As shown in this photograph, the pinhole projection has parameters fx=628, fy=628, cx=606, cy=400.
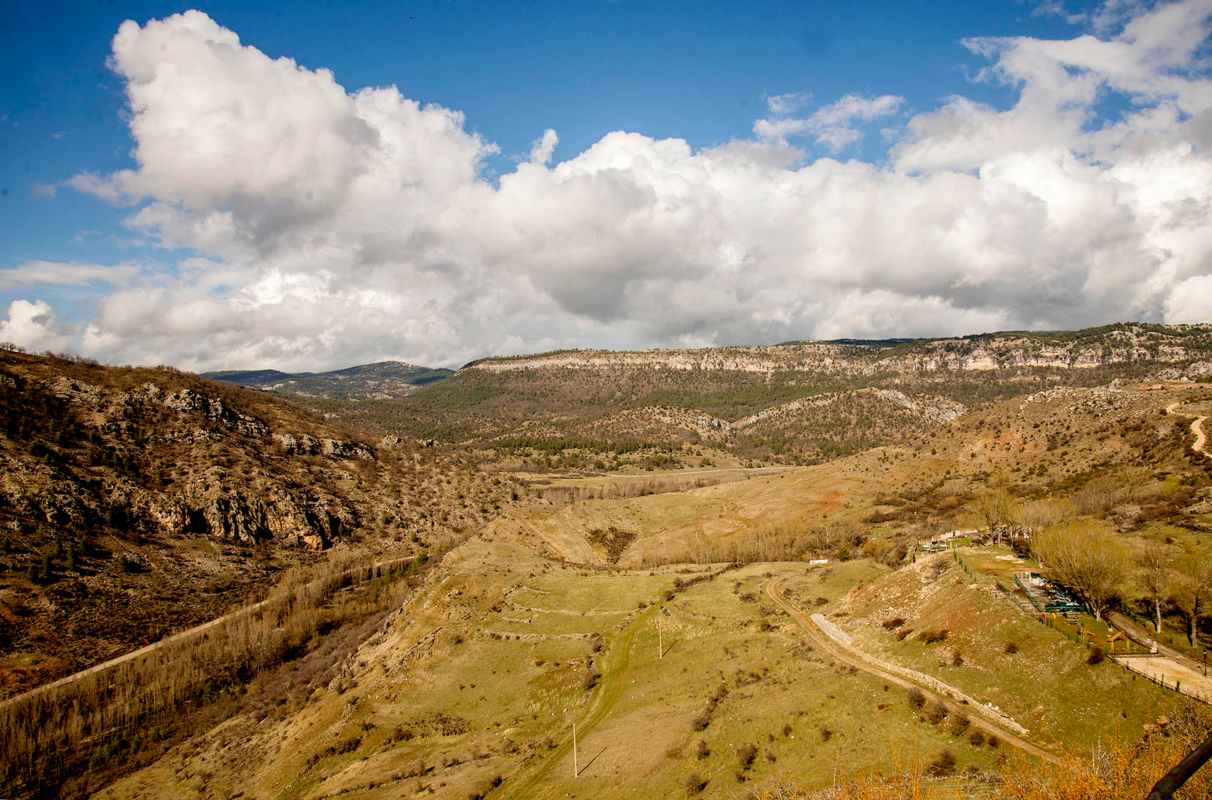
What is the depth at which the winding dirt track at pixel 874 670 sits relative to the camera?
35750 millimetres

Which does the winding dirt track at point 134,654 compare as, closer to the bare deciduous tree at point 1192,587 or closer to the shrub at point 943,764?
the shrub at point 943,764

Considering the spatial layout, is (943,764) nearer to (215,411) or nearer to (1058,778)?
A: (1058,778)

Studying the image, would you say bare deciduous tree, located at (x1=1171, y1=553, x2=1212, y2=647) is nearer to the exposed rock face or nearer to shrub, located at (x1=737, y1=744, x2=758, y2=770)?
shrub, located at (x1=737, y1=744, x2=758, y2=770)

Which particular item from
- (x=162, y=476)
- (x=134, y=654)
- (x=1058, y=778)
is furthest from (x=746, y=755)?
(x=162, y=476)

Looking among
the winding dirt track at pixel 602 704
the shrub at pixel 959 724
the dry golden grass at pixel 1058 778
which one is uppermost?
the dry golden grass at pixel 1058 778

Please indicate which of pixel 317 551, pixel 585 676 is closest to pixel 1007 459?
pixel 585 676

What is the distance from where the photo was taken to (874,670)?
1969 inches

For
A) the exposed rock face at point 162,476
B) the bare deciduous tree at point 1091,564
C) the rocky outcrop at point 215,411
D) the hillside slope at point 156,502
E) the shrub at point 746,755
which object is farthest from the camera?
the rocky outcrop at point 215,411

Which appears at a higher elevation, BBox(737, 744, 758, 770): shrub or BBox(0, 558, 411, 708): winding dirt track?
BBox(737, 744, 758, 770): shrub

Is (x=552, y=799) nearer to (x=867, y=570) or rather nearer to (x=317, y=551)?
(x=867, y=570)

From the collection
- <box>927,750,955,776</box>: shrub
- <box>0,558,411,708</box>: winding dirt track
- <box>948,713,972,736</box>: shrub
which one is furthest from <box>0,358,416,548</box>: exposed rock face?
<box>927,750,955,776</box>: shrub

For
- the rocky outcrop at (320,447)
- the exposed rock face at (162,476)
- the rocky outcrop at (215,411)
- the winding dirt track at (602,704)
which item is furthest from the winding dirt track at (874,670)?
the rocky outcrop at (215,411)

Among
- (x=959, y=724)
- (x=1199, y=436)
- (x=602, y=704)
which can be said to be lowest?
(x=602, y=704)

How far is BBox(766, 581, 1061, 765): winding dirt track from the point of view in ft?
117
